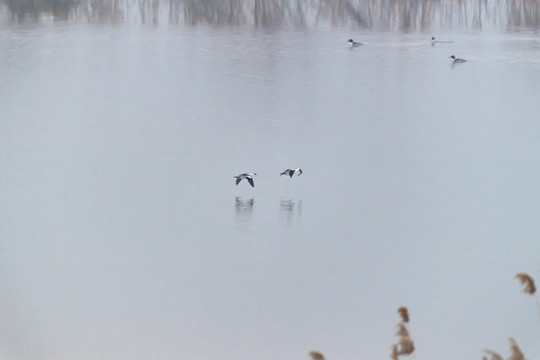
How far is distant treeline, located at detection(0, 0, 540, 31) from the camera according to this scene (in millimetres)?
14734

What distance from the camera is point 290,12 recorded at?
15.6 metres

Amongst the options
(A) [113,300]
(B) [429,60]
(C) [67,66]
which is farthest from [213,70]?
(A) [113,300]

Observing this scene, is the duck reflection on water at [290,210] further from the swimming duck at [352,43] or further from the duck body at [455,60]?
the swimming duck at [352,43]

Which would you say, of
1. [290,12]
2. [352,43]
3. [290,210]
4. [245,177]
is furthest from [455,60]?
[290,210]

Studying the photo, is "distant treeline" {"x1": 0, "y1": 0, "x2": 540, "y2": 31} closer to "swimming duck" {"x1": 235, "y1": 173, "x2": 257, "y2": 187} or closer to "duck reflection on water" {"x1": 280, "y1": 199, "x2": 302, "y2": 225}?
"swimming duck" {"x1": 235, "y1": 173, "x2": 257, "y2": 187}

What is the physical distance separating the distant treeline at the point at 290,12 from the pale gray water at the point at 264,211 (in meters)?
4.04

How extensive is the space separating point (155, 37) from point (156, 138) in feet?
18.4

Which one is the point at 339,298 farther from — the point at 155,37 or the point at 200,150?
the point at 155,37

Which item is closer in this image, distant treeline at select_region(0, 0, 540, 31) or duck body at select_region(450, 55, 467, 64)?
duck body at select_region(450, 55, 467, 64)

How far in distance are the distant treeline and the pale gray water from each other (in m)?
4.04

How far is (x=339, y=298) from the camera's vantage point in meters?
4.77

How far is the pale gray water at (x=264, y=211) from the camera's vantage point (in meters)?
4.46

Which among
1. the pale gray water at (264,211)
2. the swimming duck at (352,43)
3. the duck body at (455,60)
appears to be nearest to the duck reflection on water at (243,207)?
the pale gray water at (264,211)

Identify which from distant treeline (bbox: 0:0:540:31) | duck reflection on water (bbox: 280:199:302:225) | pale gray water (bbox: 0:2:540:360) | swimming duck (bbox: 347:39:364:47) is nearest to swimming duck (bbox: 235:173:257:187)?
pale gray water (bbox: 0:2:540:360)
